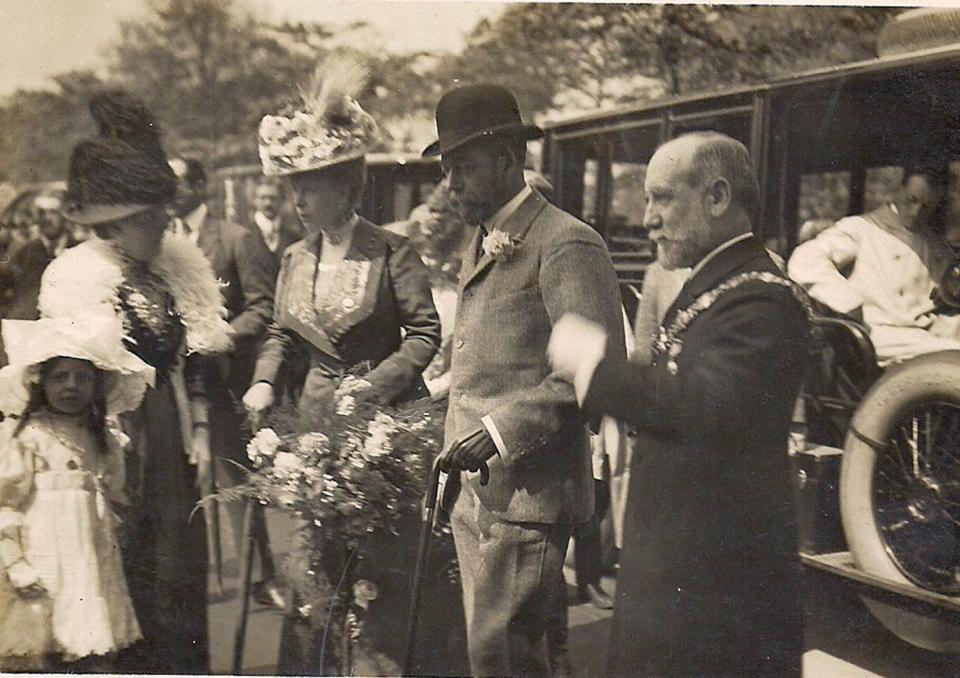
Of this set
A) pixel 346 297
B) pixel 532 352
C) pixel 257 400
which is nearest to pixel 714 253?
pixel 532 352

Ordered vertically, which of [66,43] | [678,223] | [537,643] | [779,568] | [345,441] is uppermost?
[66,43]

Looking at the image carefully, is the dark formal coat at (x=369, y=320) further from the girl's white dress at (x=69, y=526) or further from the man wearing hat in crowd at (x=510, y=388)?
the girl's white dress at (x=69, y=526)

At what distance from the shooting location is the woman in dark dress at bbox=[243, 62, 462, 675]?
307 cm

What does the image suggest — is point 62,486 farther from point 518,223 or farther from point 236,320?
point 518,223

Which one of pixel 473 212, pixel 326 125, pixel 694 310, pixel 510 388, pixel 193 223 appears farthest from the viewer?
pixel 193 223

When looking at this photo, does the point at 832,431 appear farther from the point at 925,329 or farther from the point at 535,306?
the point at 535,306

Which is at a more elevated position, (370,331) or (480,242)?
(480,242)

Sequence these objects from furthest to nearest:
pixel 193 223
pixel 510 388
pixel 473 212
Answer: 1. pixel 193 223
2. pixel 473 212
3. pixel 510 388

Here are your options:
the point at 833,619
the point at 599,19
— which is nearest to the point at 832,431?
the point at 833,619

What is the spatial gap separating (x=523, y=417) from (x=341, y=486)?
68 cm

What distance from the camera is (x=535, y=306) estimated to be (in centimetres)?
280

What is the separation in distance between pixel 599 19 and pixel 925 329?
146 cm

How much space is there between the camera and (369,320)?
3.08 meters

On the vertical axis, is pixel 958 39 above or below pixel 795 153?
above
